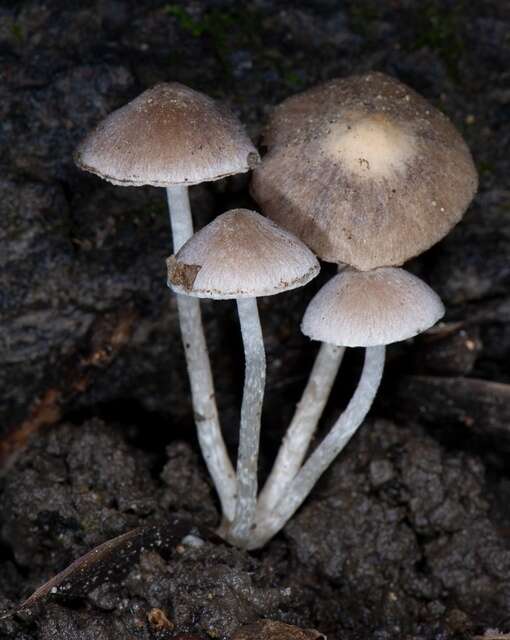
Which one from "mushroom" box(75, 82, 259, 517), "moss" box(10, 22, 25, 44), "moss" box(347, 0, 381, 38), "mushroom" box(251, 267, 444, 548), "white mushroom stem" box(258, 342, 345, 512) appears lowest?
"white mushroom stem" box(258, 342, 345, 512)

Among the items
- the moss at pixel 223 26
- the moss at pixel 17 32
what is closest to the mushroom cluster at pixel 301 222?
the moss at pixel 223 26

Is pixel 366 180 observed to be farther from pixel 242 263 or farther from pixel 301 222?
pixel 242 263

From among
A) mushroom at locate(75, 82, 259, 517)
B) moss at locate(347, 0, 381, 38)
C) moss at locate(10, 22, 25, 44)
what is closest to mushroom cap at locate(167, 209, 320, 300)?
mushroom at locate(75, 82, 259, 517)

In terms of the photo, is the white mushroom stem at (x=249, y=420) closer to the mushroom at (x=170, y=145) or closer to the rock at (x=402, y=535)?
the rock at (x=402, y=535)

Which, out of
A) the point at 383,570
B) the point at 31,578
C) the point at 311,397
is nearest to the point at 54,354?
the point at 31,578

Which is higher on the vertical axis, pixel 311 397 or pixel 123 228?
pixel 123 228

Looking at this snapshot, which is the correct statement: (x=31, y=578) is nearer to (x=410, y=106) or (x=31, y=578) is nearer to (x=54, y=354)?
(x=54, y=354)

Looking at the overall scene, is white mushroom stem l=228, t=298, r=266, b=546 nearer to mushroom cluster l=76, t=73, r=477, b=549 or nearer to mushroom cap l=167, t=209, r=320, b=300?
mushroom cluster l=76, t=73, r=477, b=549

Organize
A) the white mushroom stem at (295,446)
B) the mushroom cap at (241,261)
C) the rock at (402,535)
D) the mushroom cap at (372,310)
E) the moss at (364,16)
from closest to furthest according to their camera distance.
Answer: the mushroom cap at (241,261) → the mushroom cap at (372,310) → the rock at (402,535) → the white mushroom stem at (295,446) → the moss at (364,16)
